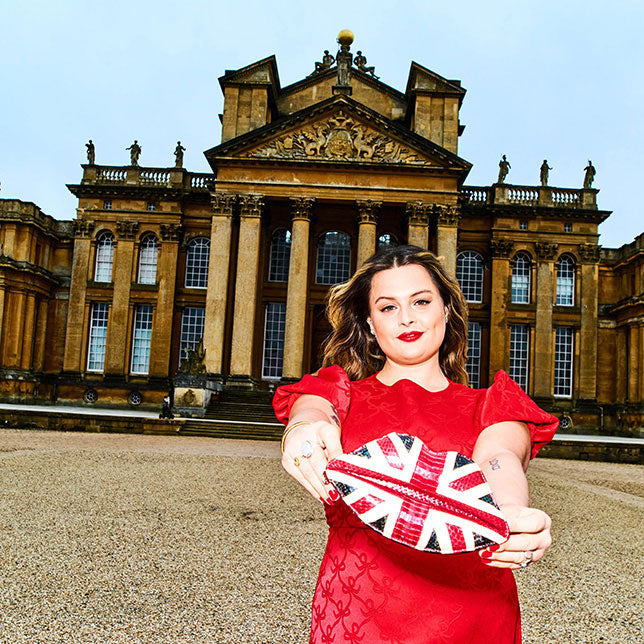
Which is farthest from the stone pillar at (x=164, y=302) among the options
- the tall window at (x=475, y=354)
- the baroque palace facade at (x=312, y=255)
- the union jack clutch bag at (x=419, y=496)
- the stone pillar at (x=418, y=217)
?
the union jack clutch bag at (x=419, y=496)

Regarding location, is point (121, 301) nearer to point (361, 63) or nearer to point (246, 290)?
point (246, 290)

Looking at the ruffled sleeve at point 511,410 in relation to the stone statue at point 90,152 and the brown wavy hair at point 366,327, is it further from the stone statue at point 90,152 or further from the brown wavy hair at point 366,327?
the stone statue at point 90,152

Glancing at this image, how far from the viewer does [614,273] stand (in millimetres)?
31984

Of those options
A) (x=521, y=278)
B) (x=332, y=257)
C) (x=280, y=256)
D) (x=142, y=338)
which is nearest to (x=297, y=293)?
(x=280, y=256)

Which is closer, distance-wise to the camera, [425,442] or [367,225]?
[425,442]

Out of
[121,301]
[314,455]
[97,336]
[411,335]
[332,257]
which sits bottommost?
[314,455]

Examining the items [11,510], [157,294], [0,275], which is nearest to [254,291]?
[157,294]

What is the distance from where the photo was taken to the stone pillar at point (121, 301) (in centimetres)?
2934

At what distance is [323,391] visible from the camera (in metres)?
1.94

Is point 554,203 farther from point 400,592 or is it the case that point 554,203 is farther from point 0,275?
point 400,592

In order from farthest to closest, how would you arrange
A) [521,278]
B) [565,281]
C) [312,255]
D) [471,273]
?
[471,273] < [565,281] < [521,278] < [312,255]

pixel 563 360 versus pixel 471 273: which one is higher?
pixel 471 273

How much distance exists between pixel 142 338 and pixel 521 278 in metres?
19.0

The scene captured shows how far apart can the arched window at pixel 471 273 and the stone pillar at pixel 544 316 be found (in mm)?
2749
